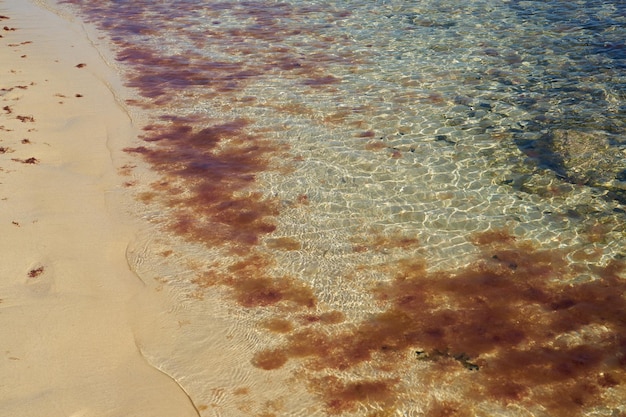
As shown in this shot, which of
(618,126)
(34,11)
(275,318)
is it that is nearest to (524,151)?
(618,126)

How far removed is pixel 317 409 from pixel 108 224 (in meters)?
3.41

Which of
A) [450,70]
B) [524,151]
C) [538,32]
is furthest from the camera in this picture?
[538,32]

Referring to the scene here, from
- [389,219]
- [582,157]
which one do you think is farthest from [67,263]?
[582,157]

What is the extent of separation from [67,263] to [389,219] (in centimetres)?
343

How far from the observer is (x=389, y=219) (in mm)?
6684

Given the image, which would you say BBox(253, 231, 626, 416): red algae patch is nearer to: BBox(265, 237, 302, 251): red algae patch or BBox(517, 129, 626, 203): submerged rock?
BBox(265, 237, 302, 251): red algae patch

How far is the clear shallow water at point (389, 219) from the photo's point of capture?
15.4 ft

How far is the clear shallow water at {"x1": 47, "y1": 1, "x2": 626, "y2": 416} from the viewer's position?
469cm

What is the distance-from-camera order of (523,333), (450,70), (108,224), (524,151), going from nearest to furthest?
(523,333) < (108,224) < (524,151) < (450,70)

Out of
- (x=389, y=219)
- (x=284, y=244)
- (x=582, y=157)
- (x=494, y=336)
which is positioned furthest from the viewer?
(x=582, y=157)

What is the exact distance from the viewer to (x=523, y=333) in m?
5.11

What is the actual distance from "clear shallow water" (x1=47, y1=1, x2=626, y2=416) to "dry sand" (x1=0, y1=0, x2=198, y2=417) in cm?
31

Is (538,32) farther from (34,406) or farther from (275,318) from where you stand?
(34,406)

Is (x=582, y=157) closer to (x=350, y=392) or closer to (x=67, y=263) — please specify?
(x=350, y=392)
